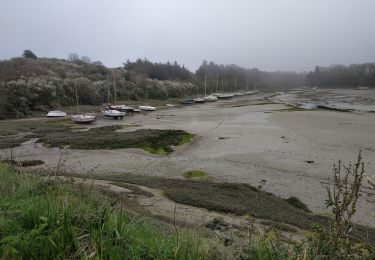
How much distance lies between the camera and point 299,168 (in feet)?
60.0

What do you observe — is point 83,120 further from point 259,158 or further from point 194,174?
point 194,174

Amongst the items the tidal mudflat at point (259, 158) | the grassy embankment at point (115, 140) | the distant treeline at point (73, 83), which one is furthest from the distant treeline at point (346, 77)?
the grassy embankment at point (115, 140)

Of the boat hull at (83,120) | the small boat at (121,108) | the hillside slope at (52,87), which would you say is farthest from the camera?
the small boat at (121,108)

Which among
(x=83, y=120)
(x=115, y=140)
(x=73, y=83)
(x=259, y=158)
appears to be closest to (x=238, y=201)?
(x=259, y=158)

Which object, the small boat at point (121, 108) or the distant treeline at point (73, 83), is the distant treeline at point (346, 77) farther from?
the small boat at point (121, 108)

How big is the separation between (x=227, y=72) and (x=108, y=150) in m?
169

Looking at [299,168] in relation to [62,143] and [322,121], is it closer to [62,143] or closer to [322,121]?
[62,143]

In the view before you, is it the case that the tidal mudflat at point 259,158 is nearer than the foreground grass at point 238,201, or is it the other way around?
the foreground grass at point 238,201

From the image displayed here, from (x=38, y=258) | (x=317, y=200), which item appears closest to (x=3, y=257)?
(x=38, y=258)

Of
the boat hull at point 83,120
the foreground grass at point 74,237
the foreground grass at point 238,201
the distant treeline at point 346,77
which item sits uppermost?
the distant treeline at point 346,77

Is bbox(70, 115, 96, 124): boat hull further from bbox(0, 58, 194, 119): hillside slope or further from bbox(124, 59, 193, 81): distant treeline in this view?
bbox(124, 59, 193, 81): distant treeline

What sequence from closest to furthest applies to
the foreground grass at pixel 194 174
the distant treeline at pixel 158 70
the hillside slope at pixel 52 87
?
the foreground grass at pixel 194 174, the hillside slope at pixel 52 87, the distant treeline at pixel 158 70

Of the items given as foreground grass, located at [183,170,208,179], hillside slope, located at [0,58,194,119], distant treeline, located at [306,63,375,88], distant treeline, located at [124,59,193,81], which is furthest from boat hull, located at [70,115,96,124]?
distant treeline, located at [306,63,375,88]

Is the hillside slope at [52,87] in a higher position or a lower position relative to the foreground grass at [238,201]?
higher
